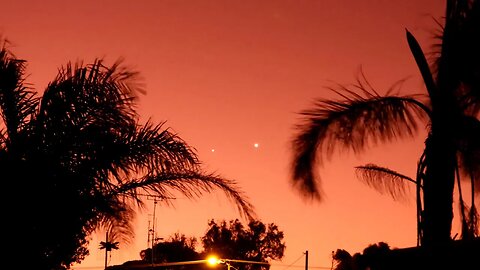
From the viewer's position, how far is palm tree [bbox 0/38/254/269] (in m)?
7.79

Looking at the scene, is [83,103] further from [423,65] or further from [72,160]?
[423,65]

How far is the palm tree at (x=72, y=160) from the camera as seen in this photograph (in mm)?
7789

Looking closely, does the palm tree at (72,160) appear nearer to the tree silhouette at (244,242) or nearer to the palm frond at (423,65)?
the palm frond at (423,65)

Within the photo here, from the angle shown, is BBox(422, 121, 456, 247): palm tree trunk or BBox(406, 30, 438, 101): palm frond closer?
BBox(422, 121, 456, 247): palm tree trunk

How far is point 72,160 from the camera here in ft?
26.6

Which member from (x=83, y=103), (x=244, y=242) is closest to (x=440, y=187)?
(x=83, y=103)

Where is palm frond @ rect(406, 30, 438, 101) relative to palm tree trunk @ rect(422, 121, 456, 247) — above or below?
above

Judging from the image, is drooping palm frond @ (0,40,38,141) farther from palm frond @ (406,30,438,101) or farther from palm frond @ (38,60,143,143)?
palm frond @ (406,30,438,101)

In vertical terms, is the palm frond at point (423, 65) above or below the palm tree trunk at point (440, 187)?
above

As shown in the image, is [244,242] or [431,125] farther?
[244,242]

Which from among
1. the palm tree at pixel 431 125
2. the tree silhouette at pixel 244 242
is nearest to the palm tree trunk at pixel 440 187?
the palm tree at pixel 431 125

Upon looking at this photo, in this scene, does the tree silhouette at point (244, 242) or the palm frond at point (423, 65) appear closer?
the palm frond at point (423, 65)

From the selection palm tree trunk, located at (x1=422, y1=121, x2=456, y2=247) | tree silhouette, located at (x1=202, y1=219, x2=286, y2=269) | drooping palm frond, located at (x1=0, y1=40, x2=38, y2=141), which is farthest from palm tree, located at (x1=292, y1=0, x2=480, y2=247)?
tree silhouette, located at (x1=202, y1=219, x2=286, y2=269)

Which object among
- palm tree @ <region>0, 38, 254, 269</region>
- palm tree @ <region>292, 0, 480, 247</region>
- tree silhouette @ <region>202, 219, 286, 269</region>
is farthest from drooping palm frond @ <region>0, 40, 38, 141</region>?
tree silhouette @ <region>202, 219, 286, 269</region>
